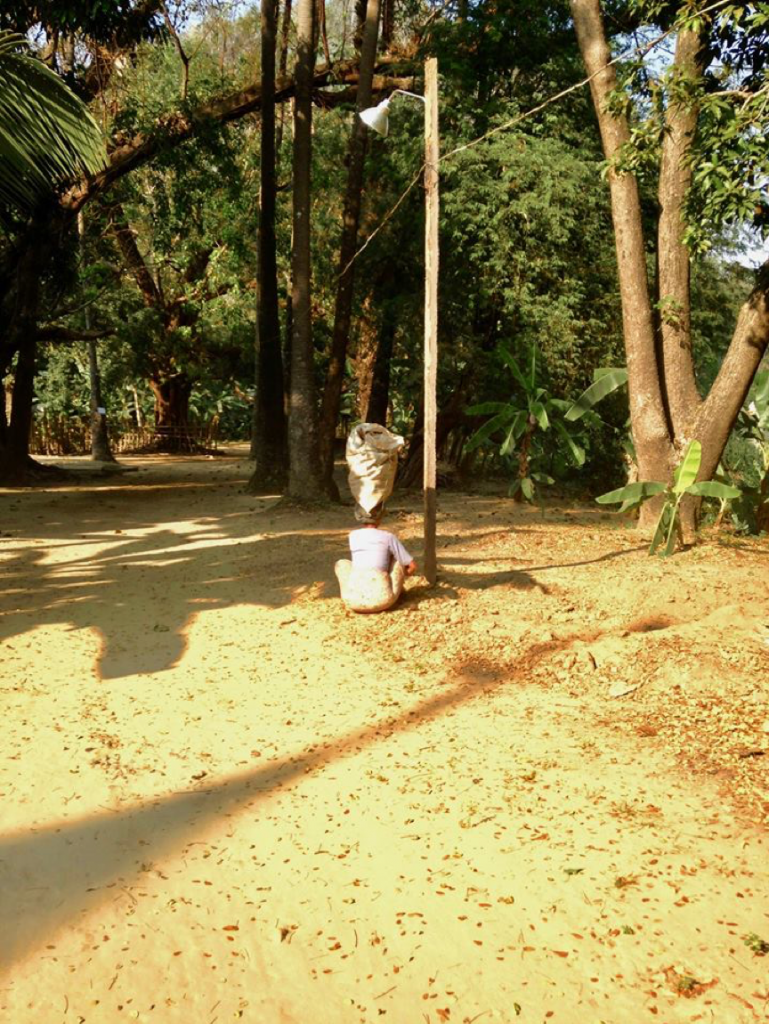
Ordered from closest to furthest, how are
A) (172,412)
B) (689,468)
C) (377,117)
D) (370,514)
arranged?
(377,117)
(370,514)
(689,468)
(172,412)

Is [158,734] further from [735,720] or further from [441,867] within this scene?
[735,720]

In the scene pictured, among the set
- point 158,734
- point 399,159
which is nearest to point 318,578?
point 158,734

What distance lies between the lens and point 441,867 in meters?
4.28

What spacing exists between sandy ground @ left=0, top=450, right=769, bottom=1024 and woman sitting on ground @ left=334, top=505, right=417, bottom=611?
0.62 feet

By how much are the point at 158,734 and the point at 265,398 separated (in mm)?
11103

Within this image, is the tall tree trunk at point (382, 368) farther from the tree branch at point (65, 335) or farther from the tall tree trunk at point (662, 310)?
the tall tree trunk at point (662, 310)

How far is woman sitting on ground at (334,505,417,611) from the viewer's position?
791 cm

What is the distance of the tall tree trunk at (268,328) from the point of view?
1525cm

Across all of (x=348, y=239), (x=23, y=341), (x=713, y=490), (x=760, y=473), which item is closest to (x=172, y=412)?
(x=23, y=341)

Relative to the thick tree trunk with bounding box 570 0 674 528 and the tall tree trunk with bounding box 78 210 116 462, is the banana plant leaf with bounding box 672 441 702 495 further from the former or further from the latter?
the tall tree trunk with bounding box 78 210 116 462

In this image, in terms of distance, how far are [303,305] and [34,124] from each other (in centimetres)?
674

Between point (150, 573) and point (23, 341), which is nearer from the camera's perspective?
point (150, 573)

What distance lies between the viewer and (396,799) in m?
4.93

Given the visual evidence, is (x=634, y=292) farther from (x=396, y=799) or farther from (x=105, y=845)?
(x=105, y=845)
